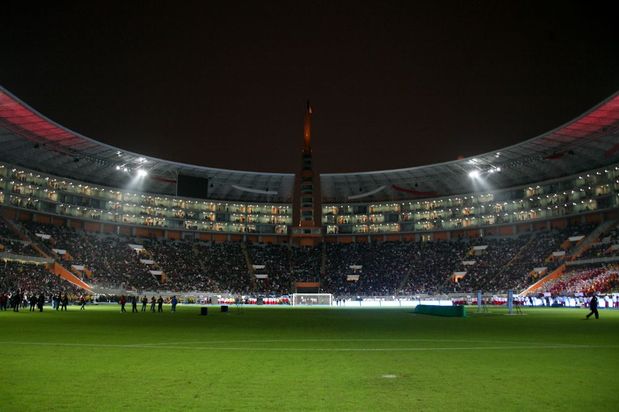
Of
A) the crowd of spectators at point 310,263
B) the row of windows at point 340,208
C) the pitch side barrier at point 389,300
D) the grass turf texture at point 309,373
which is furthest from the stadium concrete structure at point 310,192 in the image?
the grass turf texture at point 309,373

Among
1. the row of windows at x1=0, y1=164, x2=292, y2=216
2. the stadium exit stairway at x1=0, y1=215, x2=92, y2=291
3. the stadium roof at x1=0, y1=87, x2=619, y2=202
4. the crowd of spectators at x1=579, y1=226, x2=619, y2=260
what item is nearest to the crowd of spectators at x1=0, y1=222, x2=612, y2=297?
the stadium exit stairway at x1=0, y1=215, x2=92, y2=291

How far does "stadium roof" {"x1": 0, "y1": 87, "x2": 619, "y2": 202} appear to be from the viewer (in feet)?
234

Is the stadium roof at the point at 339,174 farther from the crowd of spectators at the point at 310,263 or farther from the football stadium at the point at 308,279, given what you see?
the crowd of spectators at the point at 310,263

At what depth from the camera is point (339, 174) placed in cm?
10838

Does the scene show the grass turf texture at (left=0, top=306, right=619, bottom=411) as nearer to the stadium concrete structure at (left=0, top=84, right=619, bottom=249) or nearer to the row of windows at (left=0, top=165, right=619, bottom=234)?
the stadium concrete structure at (left=0, top=84, right=619, bottom=249)

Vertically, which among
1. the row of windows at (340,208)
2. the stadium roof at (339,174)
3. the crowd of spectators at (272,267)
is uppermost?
the stadium roof at (339,174)

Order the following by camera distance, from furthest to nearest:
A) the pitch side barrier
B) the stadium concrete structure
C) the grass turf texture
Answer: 1. the stadium concrete structure
2. the pitch side barrier
3. the grass turf texture

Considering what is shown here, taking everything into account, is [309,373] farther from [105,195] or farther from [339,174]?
[339,174]

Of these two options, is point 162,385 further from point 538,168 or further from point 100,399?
point 538,168

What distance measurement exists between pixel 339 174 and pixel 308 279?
2288cm

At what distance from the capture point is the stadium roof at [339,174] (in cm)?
7138

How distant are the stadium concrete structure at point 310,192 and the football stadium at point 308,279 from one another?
40 centimetres

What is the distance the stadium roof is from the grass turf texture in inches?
2081

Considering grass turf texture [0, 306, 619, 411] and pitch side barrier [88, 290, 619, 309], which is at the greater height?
grass turf texture [0, 306, 619, 411]
